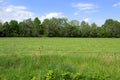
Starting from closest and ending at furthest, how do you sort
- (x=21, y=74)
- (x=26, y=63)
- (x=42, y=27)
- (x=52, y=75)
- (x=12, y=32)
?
(x=52, y=75)
(x=21, y=74)
(x=26, y=63)
(x=12, y=32)
(x=42, y=27)

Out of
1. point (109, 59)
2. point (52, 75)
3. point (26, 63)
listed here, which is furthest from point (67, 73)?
point (109, 59)

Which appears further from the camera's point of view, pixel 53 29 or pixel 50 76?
pixel 53 29

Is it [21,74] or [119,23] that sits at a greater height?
[119,23]

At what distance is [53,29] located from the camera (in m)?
91.8

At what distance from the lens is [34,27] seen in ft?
291

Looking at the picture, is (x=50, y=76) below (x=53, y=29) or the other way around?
below

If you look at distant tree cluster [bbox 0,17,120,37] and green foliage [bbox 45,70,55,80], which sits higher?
distant tree cluster [bbox 0,17,120,37]

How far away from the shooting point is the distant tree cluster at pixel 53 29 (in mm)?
85875

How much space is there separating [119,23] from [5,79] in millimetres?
99666

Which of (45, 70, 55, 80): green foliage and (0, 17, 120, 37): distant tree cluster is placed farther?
(0, 17, 120, 37): distant tree cluster

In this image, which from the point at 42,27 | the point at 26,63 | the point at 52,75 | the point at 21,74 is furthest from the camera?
the point at 42,27

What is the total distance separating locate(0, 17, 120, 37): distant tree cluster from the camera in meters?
85.9

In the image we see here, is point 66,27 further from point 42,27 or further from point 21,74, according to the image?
point 21,74

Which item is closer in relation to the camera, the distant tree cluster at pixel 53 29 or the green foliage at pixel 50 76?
the green foliage at pixel 50 76
